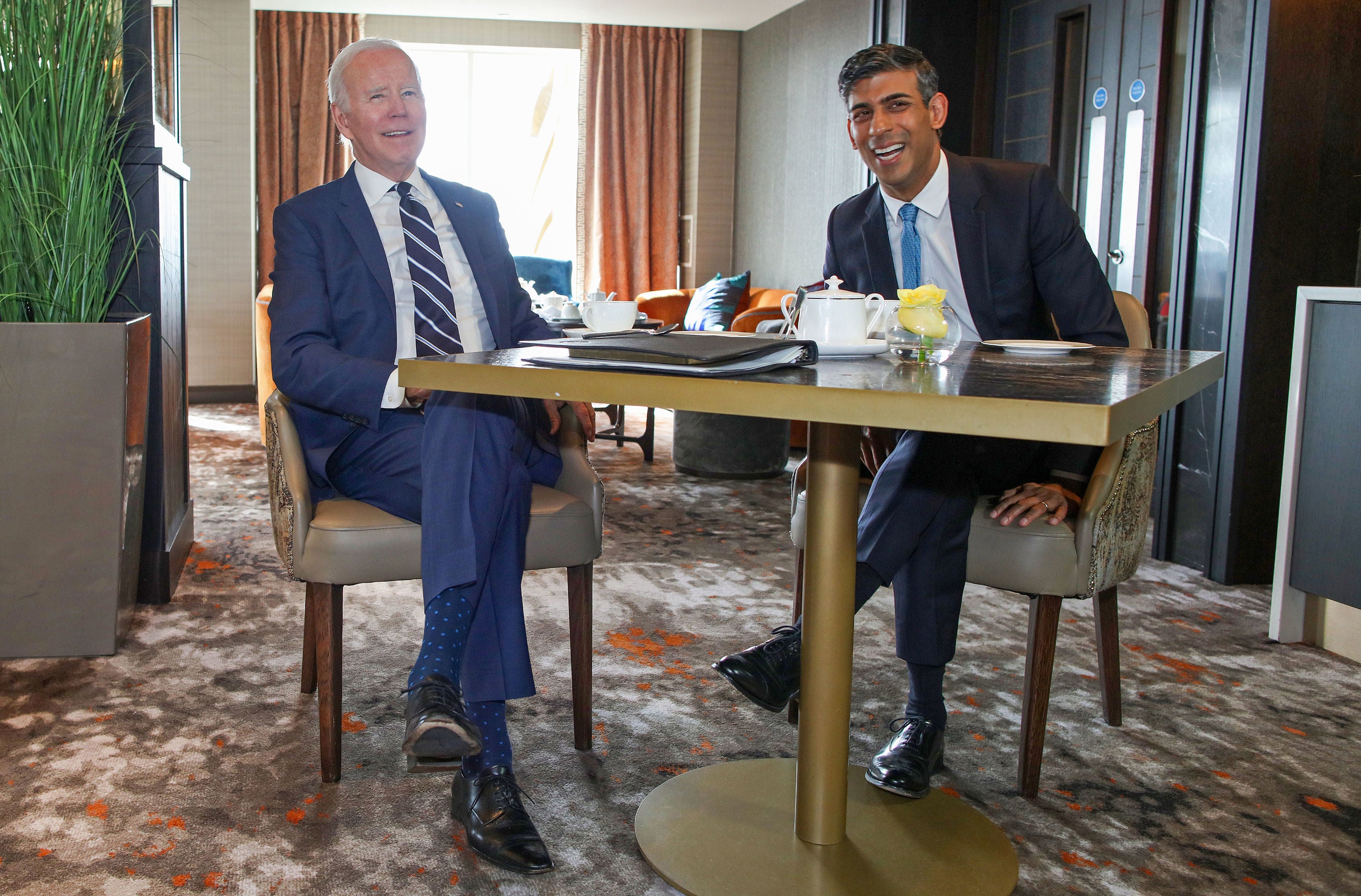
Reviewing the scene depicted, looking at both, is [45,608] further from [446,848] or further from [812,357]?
[812,357]

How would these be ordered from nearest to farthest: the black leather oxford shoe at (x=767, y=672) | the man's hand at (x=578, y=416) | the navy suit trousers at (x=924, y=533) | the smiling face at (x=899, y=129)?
the black leather oxford shoe at (x=767, y=672) < the navy suit trousers at (x=924, y=533) < the man's hand at (x=578, y=416) < the smiling face at (x=899, y=129)

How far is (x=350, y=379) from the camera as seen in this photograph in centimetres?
170

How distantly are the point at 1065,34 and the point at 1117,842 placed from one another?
3549 mm

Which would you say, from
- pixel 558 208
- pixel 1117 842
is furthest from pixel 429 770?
pixel 558 208

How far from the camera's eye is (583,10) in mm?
7238

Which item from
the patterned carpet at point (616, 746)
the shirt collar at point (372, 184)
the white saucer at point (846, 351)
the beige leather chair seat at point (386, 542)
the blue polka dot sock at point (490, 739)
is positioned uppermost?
the shirt collar at point (372, 184)

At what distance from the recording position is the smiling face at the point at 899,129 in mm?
2014

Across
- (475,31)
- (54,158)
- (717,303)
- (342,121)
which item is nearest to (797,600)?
(342,121)

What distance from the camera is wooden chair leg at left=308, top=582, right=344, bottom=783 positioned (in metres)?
1.71

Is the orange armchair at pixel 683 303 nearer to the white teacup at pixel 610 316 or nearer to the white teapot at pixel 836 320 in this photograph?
the white teacup at pixel 610 316

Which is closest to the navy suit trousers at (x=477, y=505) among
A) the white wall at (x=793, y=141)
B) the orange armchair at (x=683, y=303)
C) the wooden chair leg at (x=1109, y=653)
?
the wooden chair leg at (x=1109, y=653)

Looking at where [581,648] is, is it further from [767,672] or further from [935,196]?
[935,196]

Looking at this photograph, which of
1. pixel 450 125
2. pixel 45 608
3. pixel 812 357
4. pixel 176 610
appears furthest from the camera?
pixel 450 125

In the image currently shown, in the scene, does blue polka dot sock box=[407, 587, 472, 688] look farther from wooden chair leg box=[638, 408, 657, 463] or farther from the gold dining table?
wooden chair leg box=[638, 408, 657, 463]
